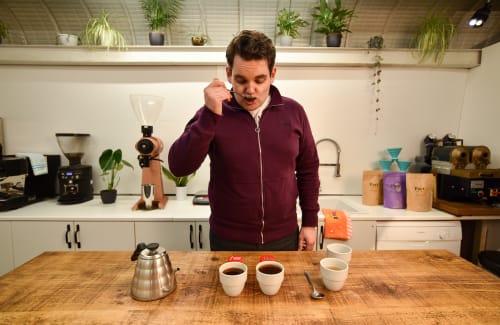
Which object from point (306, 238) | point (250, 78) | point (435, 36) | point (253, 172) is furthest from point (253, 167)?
point (435, 36)

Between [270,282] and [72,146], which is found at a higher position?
[72,146]

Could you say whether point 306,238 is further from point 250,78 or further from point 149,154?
point 149,154

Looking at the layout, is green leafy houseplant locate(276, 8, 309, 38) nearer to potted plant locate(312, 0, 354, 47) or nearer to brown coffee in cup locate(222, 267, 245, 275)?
potted plant locate(312, 0, 354, 47)

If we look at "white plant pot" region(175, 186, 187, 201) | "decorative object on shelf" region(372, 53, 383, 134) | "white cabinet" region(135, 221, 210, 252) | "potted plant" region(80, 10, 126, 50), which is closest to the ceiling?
"potted plant" region(80, 10, 126, 50)

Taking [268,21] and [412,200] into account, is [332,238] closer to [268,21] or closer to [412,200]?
[412,200]

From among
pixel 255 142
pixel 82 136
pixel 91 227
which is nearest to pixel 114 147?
pixel 82 136

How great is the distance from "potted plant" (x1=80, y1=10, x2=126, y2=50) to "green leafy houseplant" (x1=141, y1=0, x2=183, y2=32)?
1.02 feet

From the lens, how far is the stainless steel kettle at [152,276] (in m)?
0.78

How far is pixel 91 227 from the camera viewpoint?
6.26 ft

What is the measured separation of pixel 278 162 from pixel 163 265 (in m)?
0.69

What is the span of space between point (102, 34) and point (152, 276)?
7.41ft

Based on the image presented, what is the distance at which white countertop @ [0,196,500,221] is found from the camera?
74.9 inches

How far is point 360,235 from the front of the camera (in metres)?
1.97

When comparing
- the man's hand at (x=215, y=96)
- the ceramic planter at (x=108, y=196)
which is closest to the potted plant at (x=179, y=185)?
the ceramic planter at (x=108, y=196)
